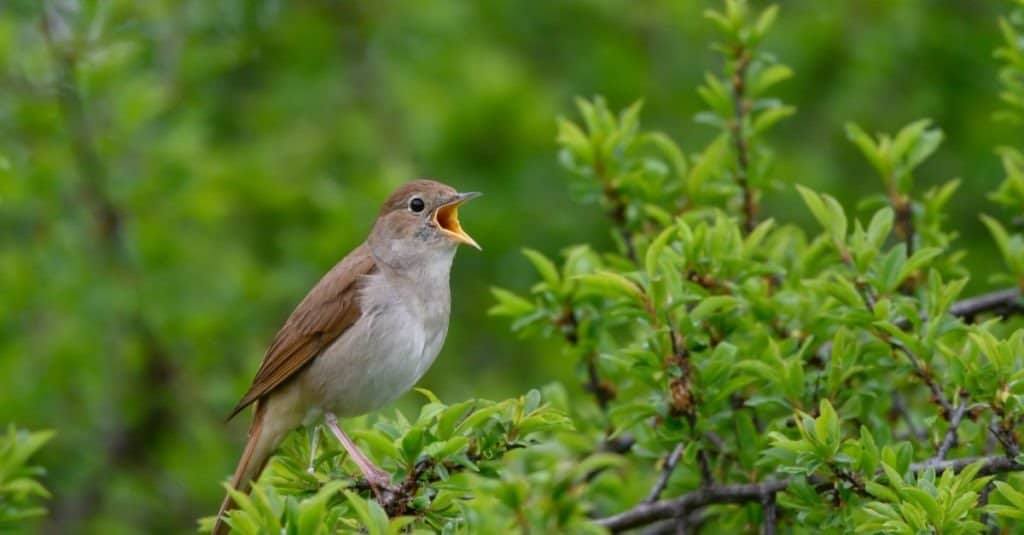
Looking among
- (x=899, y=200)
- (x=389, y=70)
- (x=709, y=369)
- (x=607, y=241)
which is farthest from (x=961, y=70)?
(x=709, y=369)

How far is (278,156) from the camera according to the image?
11000 mm

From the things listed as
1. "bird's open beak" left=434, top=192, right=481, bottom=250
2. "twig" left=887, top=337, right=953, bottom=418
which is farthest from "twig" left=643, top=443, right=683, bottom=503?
"bird's open beak" left=434, top=192, right=481, bottom=250

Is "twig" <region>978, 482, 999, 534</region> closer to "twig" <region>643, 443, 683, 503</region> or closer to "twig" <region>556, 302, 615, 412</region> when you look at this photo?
"twig" <region>643, 443, 683, 503</region>

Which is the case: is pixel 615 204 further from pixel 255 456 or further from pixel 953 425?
pixel 953 425

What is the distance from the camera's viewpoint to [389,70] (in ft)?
38.2

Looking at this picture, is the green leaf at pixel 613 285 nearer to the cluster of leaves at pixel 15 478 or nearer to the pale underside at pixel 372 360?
the pale underside at pixel 372 360

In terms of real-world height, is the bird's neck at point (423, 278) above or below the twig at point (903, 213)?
above

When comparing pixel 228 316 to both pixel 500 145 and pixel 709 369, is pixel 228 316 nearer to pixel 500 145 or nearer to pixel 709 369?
pixel 500 145

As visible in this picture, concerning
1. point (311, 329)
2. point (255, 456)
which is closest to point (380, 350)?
point (311, 329)

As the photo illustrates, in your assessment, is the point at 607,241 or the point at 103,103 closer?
the point at 103,103

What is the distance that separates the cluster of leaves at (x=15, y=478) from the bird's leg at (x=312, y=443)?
3.33 feet

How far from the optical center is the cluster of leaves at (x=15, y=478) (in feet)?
19.0

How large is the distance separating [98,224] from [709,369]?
5.37 m

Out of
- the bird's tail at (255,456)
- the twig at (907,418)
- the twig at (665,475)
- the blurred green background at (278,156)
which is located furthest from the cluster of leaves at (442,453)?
the blurred green background at (278,156)
